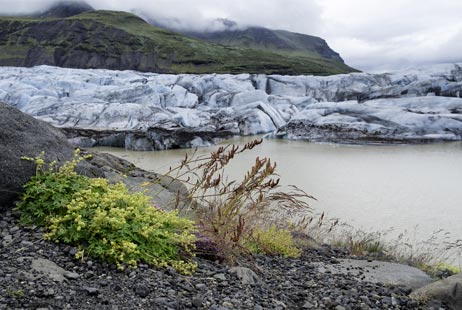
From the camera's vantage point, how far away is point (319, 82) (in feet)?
128

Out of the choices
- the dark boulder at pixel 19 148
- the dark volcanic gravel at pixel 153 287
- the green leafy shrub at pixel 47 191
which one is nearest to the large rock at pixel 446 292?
the dark volcanic gravel at pixel 153 287

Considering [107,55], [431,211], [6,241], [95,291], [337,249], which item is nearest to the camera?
[95,291]

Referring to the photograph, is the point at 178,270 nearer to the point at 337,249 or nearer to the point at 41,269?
the point at 41,269

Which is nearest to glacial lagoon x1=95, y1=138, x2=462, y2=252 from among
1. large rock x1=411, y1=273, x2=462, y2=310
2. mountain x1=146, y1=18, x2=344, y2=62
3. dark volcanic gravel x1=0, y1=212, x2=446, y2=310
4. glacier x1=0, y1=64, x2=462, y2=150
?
glacier x1=0, y1=64, x2=462, y2=150

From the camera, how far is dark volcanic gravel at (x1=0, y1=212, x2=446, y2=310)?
2562 mm

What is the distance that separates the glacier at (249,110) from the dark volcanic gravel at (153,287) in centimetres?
1628

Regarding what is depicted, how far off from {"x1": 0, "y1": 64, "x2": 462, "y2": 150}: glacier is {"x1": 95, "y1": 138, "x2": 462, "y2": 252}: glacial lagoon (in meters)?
1.37

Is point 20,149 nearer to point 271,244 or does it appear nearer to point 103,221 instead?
point 103,221

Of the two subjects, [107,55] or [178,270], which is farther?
[107,55]

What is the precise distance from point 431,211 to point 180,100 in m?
26.3

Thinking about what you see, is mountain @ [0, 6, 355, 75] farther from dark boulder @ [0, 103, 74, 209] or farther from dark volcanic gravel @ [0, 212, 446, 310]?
dark volcanic gravel @ [0, 212, 446, 310]

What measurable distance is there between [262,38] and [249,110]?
133619 millimetres

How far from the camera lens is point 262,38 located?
155000 mm

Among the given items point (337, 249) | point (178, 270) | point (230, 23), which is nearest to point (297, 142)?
point (337, 249)
